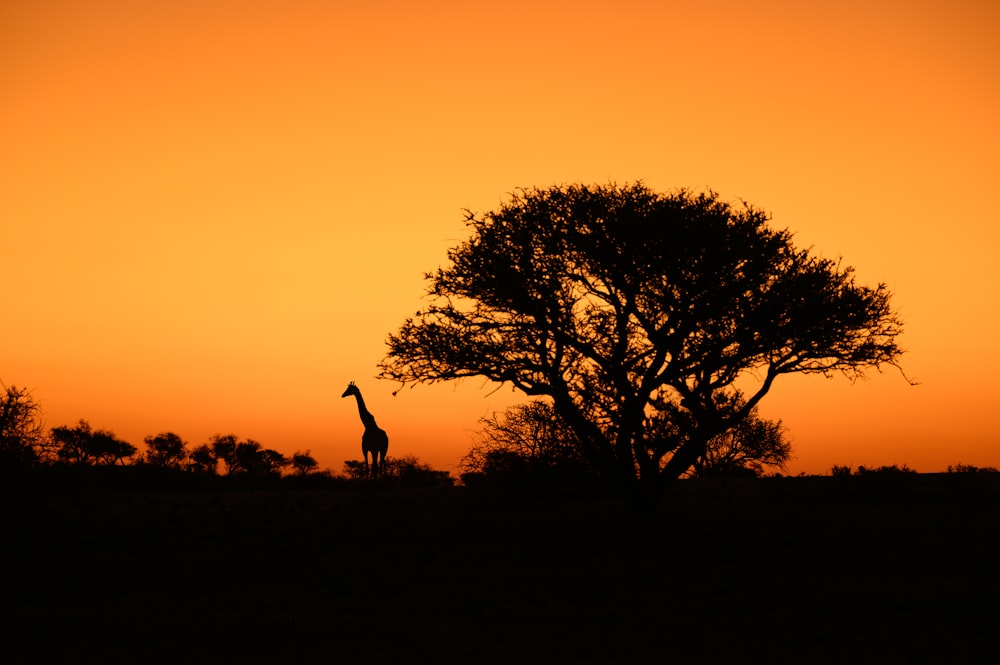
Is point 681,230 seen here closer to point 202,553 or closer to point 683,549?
point 683,549

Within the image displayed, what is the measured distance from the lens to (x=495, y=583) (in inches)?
755

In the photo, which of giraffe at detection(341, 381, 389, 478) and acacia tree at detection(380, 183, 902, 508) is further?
giraffe at detection(341, 381, 389, 478)

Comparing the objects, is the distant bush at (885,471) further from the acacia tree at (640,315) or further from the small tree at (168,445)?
the small tree at (168,445)

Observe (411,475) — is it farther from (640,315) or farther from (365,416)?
(640,315)

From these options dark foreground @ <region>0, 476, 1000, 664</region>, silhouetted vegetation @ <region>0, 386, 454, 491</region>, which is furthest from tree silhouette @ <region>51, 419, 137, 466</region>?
dark foreground @ <region>0, 476, 1000, 664</region>

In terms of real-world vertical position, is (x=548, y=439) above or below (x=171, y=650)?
above

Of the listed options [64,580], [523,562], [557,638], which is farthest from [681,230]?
[64,580]

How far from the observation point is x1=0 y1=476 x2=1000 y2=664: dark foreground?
14.0 metres

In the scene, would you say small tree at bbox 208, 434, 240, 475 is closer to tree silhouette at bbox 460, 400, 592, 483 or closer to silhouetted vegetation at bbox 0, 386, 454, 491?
silhouetted vegetation at bbox 0, 386, 454, 491

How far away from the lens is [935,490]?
36500 millimetres

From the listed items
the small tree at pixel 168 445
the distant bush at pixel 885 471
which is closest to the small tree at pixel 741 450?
the distant bush at pixel 885 471

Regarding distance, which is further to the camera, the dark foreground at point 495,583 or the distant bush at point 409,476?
the distant bush at point 409,476

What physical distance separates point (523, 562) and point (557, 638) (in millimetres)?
7161

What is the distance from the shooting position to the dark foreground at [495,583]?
1397 centimetres
